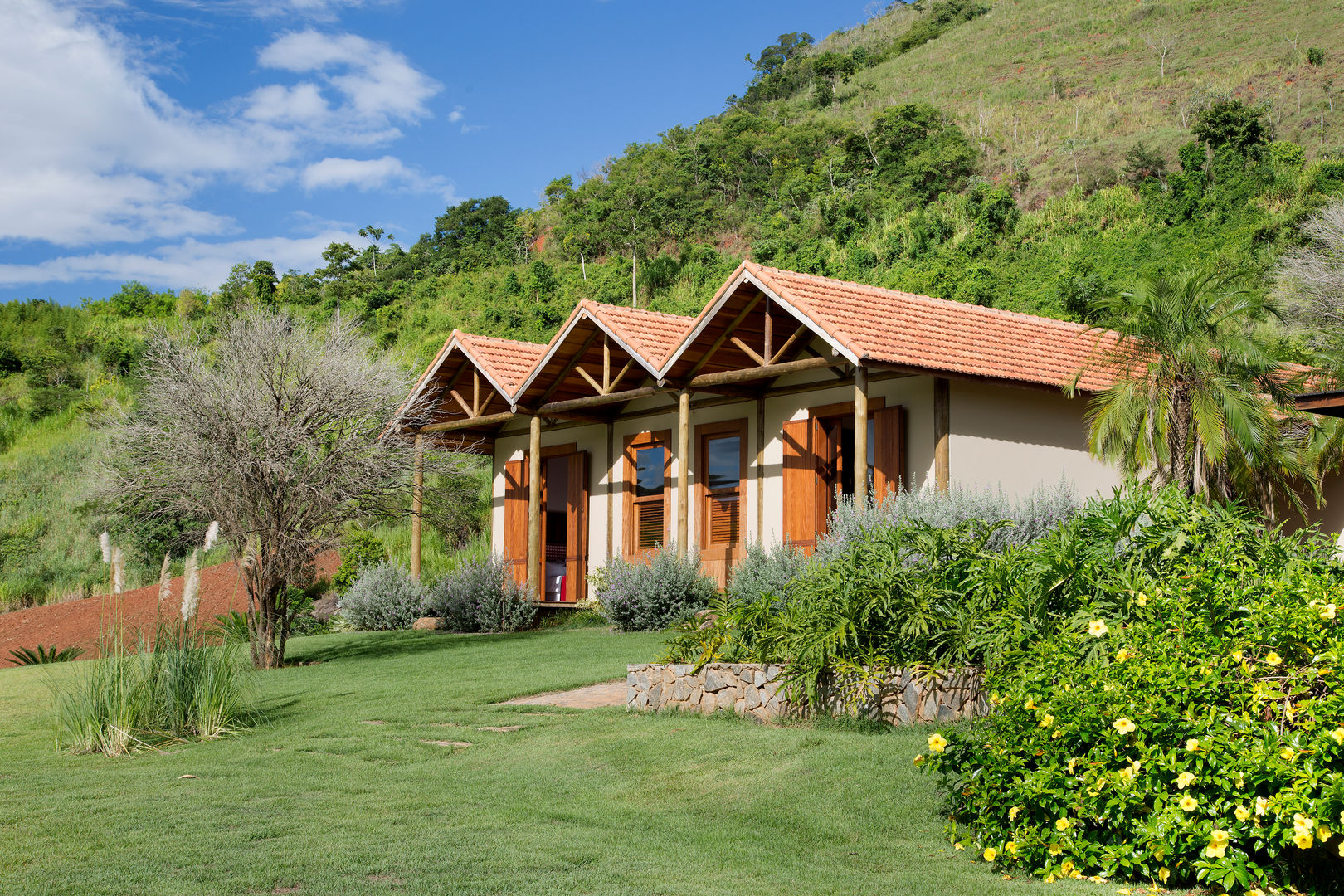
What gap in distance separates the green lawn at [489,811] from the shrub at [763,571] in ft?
14.5

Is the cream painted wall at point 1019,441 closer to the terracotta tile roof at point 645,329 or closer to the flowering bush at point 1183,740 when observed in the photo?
the terracotta tile roof at point 645,329

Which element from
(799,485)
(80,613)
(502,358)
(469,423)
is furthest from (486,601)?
(80,613)

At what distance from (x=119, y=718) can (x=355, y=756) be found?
5.68 feet

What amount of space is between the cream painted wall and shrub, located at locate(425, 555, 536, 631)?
7.24 m

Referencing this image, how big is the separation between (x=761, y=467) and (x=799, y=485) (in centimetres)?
95

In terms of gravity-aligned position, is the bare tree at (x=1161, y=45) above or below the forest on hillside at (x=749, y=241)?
above

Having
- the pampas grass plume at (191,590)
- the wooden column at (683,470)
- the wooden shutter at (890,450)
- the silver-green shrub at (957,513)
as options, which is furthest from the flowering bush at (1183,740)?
the wooden column at (683,470)

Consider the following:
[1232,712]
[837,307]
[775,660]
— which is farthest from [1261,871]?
[837,307]

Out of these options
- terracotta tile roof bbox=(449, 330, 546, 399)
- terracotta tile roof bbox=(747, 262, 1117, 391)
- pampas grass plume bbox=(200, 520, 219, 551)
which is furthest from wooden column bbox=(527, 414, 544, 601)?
pampas grass plume bbox=(200, 520, 219, 551)

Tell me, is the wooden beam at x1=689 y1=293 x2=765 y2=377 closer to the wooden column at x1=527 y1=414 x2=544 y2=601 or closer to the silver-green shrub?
the silver-green shrub

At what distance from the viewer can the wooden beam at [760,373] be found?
1501 centimetres

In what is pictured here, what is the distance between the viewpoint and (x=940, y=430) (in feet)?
49.8

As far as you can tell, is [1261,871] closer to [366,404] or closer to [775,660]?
[775,660]

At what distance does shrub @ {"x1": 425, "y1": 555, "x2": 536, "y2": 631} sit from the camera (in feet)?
61.3
